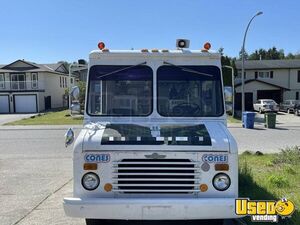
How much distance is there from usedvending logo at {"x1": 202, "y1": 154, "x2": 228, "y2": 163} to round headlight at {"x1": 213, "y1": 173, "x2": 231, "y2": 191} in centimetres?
18

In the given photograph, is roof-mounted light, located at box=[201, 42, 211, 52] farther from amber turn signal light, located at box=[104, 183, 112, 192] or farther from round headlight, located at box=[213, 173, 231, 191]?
amber turn signal light, located at box=[104, 183, 112, 192]

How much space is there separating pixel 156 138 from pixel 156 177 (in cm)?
53

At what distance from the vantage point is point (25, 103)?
53812mm

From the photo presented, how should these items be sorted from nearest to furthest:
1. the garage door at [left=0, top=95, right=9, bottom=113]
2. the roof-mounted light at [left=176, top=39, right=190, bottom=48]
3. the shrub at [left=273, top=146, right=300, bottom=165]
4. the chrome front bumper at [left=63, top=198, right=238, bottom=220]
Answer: the chrome front bumper at [left=63, top=198, right=238, bottom=220] < the roof-mounted light at [left=176, top=39, right=190, bottom=48] < the shrub at [left=273, top=146, right=300, bottom=165] < the garage door at [left=0, top=95, right=9, bottom=113]

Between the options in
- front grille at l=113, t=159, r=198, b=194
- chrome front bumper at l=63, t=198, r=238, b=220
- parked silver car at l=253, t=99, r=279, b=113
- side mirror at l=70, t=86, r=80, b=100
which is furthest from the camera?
parked silver car at l=253, t=99, r=279, b=113

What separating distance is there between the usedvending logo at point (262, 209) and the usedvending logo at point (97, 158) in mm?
1703

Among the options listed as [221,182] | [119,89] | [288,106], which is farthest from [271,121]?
[221,182]

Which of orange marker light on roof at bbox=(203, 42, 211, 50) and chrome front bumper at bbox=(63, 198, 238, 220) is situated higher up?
orange marker light on roof at bbox=(203, 42, 211, 50)

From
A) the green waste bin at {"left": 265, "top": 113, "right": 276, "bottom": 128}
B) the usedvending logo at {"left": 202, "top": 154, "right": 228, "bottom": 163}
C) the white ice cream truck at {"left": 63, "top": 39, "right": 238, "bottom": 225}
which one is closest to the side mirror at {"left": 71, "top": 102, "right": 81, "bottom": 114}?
the white ice cream truck at {"left": 63, "top": 39, "right": 238, "bottom": 225}

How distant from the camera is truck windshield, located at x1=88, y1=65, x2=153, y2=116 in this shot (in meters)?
6.14

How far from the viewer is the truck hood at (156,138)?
5016mm

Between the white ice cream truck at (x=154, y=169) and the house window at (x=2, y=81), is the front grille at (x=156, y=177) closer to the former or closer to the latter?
the white ice cream truck at (x=154, y=169)

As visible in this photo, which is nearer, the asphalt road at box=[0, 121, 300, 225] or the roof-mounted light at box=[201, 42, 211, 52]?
the roof-mounted light at box=[201, 42, 211, 52]

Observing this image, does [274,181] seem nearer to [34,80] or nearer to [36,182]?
[36,182]
